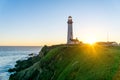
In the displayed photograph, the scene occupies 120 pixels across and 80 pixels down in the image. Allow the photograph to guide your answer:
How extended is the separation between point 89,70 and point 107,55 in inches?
155

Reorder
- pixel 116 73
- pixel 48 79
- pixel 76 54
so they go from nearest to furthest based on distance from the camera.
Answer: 1. pixel 116 73
2. pixel 48 79
3. pixel 76 54

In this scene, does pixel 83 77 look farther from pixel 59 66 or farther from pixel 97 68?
pixel 59 66

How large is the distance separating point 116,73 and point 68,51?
13.4m

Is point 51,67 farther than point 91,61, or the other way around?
point 51,67

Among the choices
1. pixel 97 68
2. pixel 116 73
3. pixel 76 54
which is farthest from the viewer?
pixel 76 54

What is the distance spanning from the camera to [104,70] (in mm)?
18516

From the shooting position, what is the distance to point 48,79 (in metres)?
26.2

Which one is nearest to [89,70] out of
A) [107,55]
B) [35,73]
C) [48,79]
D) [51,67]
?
[107,55]

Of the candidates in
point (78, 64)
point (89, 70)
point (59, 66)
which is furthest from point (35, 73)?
point (89, 70)

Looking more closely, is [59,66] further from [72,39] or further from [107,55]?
[72,39]

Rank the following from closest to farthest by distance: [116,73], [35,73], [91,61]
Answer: [116,73], [91,61], [35,73]

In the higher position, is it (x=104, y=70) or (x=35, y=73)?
(x=104, y=70)

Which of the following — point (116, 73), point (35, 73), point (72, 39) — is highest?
point (72, 39)

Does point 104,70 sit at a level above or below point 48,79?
above
